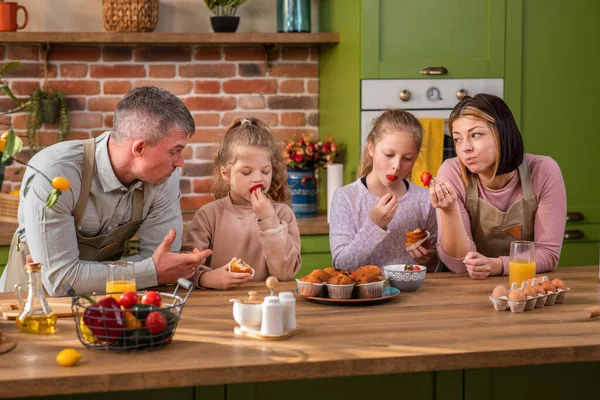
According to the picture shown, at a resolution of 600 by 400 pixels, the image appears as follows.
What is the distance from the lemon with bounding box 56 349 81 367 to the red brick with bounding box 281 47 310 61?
2.94 metres

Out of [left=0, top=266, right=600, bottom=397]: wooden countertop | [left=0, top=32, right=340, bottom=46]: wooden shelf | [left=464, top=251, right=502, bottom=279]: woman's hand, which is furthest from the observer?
[left=0, top=32, right=340, bottom=46]: wooden shelf

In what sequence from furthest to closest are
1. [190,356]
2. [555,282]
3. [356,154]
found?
[356,154]
[555,282]
[190,356]

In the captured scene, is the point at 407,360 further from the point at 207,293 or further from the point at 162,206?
the point at 162,206

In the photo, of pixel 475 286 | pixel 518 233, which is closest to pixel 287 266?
pixel 475 286

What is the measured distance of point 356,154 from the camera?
392cm

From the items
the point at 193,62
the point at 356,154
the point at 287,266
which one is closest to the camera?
the point at 287,266

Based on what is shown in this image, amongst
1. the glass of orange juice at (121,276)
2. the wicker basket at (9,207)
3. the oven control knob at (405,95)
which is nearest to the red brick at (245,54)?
the oven control knob at (405,95)

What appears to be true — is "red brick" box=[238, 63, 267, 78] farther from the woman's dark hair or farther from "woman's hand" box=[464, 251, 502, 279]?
"woman's hand" box=[464, 251, 502, 279]

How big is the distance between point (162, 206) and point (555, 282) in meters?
1.22

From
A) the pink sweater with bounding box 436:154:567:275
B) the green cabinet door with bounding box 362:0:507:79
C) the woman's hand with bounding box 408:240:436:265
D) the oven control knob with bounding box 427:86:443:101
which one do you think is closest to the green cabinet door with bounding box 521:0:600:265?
the green cabinet door with bounding box 362:0:507:79

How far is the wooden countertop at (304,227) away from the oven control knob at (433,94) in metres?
0.76

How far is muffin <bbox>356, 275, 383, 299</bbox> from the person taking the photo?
89.2 inches

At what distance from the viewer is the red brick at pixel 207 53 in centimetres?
436

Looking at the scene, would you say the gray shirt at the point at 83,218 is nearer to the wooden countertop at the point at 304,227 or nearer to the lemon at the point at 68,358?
the lemon at the point at 68,358
